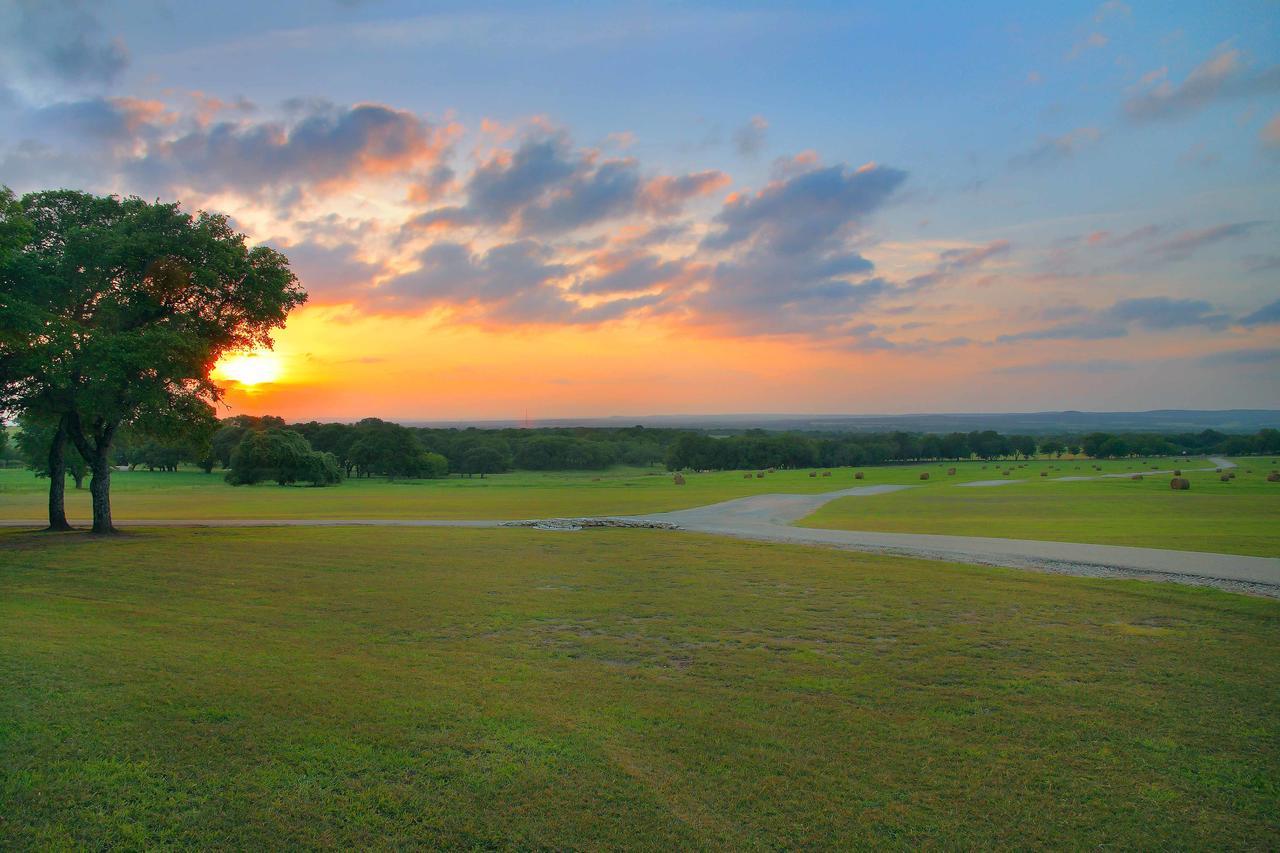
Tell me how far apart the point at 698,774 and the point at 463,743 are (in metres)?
2.17

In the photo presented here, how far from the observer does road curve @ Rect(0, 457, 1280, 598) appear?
15.5 m

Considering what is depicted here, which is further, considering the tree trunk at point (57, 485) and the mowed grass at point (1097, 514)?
the tree trunk at point (57, 485)

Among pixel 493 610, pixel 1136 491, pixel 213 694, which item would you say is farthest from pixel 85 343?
pixel 1136 491

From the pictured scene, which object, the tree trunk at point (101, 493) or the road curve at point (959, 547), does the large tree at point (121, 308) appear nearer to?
the tree trunk at point (101, 493)

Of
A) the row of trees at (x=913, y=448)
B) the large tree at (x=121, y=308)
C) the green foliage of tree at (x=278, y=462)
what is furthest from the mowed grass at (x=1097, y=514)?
the row of trees at (x=913, y=448)

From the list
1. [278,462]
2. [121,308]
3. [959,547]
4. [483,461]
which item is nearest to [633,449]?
[483,461]

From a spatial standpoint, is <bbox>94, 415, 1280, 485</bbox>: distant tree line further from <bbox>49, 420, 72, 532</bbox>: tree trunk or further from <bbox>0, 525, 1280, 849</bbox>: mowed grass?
<bbox>0, 525, 1280, 849</bbox>: mowed grass

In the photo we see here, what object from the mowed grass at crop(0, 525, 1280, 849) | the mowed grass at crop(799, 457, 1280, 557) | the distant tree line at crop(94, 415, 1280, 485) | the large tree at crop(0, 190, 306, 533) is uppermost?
the large tree at crop(0, 190, 306, 533)

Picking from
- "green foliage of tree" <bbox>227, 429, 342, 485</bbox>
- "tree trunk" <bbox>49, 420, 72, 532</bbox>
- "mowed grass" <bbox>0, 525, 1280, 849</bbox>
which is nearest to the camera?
"mowed grass" <bbox>0, 525, 1280, 849</bbox>

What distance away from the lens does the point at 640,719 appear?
23.2ft

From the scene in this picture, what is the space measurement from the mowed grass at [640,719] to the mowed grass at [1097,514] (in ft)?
32.8

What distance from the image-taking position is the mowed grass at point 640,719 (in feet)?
17.0

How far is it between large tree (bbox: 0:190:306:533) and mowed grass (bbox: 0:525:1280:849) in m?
9.85

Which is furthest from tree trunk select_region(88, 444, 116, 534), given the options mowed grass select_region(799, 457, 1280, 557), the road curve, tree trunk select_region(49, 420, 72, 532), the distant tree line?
the distant tree line
